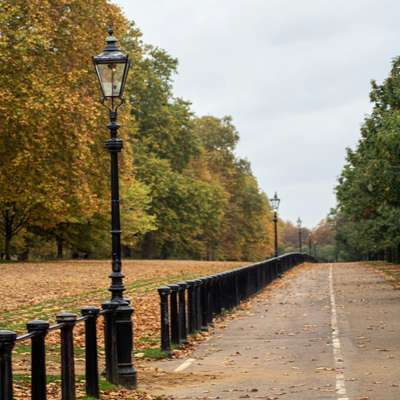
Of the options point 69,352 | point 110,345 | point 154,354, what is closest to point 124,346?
point 110,345

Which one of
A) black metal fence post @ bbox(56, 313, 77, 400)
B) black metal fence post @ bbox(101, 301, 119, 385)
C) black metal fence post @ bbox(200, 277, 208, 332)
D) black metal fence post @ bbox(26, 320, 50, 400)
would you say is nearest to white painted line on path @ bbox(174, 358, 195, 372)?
black metal fence post @ bbox(101, 301, 119, 385)

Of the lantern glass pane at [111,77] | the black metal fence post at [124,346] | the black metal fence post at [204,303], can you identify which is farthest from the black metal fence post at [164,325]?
the black metal fence post at [204,303]

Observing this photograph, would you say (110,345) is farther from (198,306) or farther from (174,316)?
(198,306)

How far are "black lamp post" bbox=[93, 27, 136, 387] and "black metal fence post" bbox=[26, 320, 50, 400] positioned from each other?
12.2 ft

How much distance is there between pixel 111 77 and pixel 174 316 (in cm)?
507

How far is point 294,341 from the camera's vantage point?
1888 centimetres

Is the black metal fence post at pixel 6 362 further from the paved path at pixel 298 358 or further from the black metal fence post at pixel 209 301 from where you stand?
the black metal fence post at pixel 209 301

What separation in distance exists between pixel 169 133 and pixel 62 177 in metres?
36.4

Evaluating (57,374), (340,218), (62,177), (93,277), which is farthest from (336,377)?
(340,218)

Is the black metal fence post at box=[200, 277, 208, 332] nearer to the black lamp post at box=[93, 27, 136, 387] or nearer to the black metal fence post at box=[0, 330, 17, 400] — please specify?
the black lamp post at box=[93, 27, 136, 387]

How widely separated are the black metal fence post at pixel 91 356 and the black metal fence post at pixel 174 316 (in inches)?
243

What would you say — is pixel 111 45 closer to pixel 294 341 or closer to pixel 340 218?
pixel 294 341

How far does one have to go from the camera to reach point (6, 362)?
318 inches

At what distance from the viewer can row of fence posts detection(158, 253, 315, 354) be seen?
1717 cm
